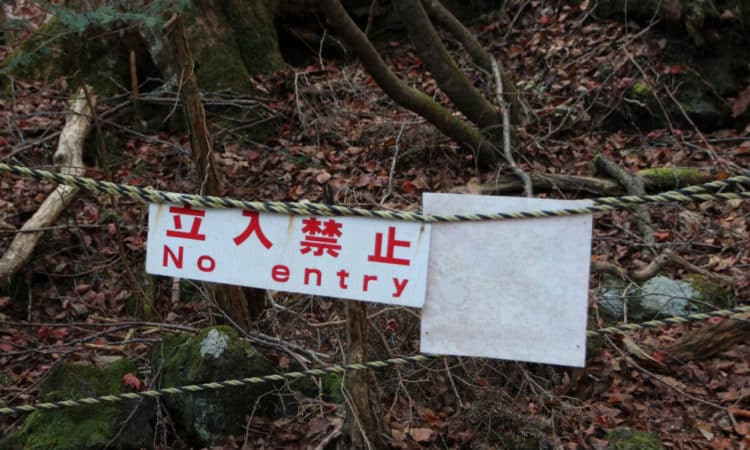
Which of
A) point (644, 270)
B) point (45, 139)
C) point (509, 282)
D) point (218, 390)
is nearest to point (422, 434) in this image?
point (218, 390)

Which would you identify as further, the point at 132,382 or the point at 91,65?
the point at 91,65

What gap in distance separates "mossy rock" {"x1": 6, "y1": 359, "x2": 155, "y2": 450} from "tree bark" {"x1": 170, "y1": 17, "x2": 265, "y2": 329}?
28.5 inches

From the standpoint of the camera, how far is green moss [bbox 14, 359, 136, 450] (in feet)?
10.5

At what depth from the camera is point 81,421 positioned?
3301 mm

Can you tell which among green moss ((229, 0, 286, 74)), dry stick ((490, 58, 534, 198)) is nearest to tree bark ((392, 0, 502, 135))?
dry stick ((490, 58, 534, 198))

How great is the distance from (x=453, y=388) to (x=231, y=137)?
4000 mm

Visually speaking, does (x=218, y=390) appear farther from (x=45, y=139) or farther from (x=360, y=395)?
(x=45, y=139)

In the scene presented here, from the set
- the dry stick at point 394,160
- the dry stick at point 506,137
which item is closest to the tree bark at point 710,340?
the dry stick at point 506,137

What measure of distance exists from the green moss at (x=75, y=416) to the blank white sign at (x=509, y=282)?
1.96 meters

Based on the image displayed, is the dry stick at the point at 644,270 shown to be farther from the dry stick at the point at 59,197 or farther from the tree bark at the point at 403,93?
the dry stick at the point at 59,197

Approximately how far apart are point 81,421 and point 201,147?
1564mm

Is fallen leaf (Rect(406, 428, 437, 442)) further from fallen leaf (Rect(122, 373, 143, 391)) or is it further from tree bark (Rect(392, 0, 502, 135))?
tree bark (Rect(392, 0, 502, 135))

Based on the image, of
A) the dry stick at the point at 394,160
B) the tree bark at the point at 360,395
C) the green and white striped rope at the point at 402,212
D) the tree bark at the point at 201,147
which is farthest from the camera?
the dry stick at the point at 394,160

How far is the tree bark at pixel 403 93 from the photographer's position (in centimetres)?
494
